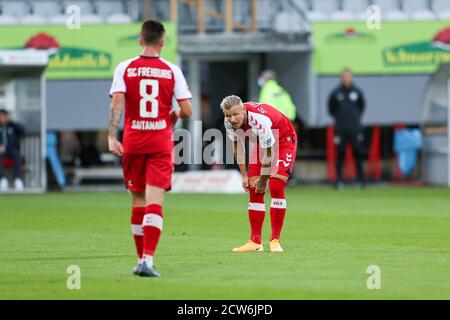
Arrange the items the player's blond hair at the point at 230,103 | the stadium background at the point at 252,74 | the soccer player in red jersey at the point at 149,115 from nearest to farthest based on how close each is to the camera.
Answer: the soccer player in red jersey at the point at 149,115, the player's blond hair at the point at 230,103, the stadium background at the point at 252,74

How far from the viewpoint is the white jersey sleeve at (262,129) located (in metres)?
12.7

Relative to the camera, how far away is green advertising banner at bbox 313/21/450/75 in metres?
29.2

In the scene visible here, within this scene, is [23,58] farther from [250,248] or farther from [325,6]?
[250,248]

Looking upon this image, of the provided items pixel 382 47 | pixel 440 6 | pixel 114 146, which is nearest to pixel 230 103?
pixel 114 146

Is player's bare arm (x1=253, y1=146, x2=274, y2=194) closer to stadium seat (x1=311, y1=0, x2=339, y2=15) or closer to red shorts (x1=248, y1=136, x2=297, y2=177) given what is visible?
red shorts (x1=248, y1=136, x2=297, y2=177)

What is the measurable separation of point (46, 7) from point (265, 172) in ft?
62.0

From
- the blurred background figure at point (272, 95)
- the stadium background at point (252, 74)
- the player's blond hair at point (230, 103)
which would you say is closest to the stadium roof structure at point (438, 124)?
the stadium background at point (252, 74)

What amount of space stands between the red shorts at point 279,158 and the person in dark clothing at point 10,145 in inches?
582

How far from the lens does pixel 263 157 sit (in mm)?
12977

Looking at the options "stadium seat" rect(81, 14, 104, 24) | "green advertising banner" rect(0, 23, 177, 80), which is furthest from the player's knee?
"stadium seat" rect(81, 14, 104, 24)

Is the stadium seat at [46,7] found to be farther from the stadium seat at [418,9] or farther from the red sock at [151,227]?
the red sock at [151,227]

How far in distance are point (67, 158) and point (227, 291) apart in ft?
68.6

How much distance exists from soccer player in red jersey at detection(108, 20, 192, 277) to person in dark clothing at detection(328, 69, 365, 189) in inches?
677

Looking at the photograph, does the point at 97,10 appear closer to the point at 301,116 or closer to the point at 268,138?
the point at 301,116
